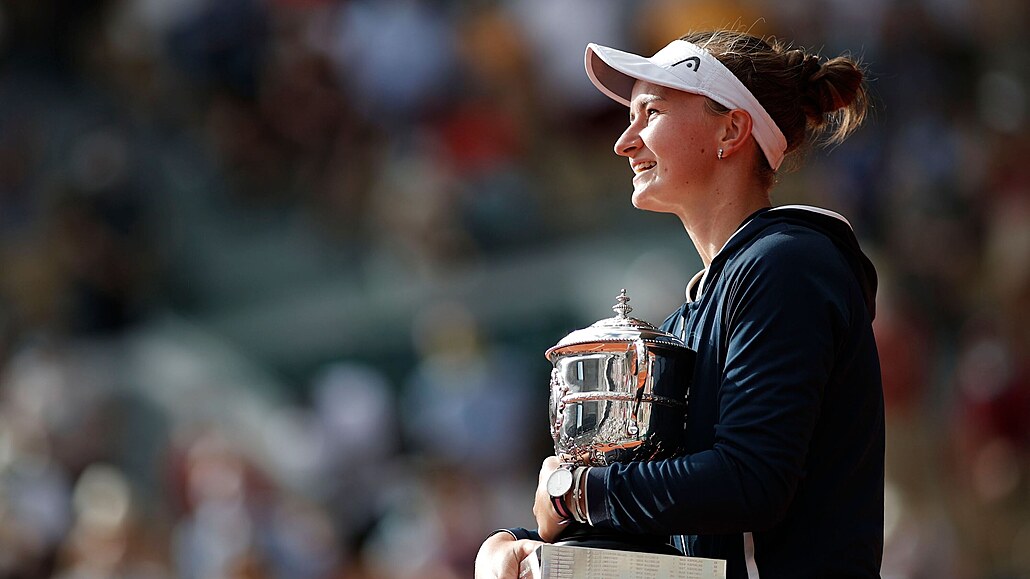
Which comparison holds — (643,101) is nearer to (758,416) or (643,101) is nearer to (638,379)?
(638,379)

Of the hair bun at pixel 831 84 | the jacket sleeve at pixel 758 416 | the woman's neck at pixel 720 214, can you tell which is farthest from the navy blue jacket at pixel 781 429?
the hair bun at pixel 831 84

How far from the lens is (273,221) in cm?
980

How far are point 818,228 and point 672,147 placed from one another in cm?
27

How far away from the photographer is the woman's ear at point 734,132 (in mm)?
2236

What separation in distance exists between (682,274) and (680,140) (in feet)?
15.5

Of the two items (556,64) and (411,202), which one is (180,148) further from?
(556,64)

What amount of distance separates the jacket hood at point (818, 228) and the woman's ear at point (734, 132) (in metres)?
0.13

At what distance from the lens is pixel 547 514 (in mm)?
2109

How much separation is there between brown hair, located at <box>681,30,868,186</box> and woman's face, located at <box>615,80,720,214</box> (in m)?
→ 0.04

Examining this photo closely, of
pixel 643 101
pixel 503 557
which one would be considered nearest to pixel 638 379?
pixel 503 557

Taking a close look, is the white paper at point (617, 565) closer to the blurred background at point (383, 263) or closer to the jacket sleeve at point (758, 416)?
the jacket sleeve at point (758, 416)

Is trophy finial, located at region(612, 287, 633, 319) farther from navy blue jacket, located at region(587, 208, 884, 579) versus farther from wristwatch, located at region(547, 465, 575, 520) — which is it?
Answer: wristwatch, located at region(547, 465, 575, 520)

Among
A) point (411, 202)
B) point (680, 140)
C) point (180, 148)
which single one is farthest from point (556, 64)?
point (680, 140)

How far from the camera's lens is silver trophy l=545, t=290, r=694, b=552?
2.09 metres
